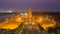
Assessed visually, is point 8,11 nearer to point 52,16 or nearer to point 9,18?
point 9,18

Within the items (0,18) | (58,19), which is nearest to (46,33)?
(58,19)

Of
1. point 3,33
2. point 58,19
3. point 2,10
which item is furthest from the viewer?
point 58,19

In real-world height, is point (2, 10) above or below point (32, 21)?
above

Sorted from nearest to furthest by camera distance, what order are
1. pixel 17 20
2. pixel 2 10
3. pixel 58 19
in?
1. pixel 2 10
2. pixel 58 19
3. pixel 17 20

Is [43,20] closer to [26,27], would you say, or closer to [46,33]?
[26,27]

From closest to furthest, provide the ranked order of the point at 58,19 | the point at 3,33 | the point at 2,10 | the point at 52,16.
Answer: the point at 3,33, the point at 2,10, the point at 58,19, the point at 52,16

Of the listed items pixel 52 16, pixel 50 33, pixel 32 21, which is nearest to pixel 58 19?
pixel 52 16

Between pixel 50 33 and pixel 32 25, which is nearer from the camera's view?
pixel 50 33

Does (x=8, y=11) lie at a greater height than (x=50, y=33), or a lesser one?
greater

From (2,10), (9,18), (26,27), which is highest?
(2,10)
